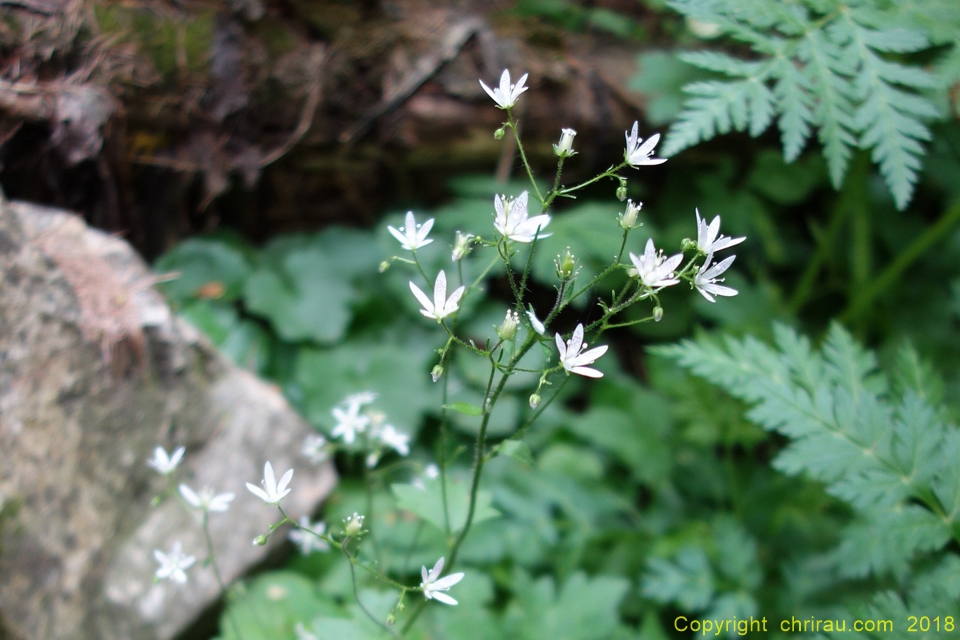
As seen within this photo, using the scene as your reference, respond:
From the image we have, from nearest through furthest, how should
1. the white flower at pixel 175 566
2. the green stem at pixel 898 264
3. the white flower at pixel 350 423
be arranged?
the white flower at pixel 175 566 < the white flower at pixel 350 423 < the green stem at pixel 898 264

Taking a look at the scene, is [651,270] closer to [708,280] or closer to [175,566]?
[708,280]

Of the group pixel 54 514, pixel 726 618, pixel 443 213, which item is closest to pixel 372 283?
pixel 443 213

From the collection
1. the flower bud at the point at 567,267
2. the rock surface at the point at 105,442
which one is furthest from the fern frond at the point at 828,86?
the rock surface at the point at 105,442

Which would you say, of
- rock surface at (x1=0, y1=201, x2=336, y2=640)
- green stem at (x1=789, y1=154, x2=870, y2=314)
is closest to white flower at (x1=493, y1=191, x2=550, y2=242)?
rock surface at (x1=0, y1=201, x2=336, y2=640)

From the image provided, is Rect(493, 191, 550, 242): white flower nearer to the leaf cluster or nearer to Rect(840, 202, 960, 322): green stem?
the leaf cluster

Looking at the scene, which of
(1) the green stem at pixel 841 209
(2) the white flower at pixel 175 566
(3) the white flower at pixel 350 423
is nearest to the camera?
(2) the white flower at pixel 175 566

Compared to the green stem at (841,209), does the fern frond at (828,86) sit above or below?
above

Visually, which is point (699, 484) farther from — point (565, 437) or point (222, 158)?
point (222, 158)

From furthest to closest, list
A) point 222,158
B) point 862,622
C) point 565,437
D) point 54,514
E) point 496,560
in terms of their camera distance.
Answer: point 565,437, point 222,158, point 496,560, point 54,514, point 862,622

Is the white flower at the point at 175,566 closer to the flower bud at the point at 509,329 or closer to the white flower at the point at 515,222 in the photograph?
the flower bud at the point at 509,329
